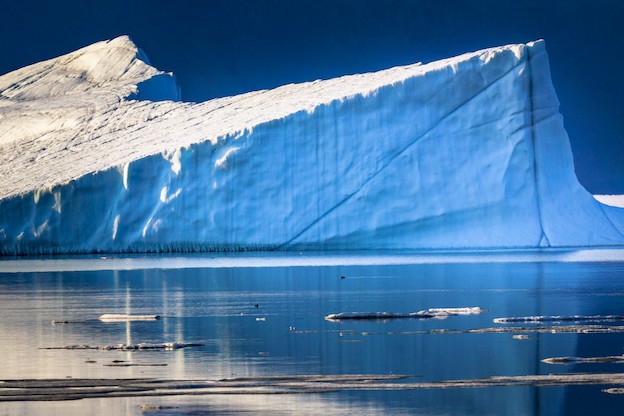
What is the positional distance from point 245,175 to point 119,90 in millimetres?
8898

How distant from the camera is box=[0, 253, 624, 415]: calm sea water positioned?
7.64m

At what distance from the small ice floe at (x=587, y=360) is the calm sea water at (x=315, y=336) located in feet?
0.49

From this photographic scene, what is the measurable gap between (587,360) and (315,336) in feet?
8.83

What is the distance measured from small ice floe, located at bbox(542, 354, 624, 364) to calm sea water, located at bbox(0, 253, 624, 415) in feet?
0.49

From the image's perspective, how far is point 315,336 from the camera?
1102 centimetres

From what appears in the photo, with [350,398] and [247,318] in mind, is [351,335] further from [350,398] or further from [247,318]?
[350,398]

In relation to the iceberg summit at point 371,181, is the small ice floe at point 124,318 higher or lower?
lower

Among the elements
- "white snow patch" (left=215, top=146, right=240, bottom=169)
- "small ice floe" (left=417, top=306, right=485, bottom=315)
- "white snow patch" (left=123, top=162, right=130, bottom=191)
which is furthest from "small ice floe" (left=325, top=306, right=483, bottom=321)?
"white snow patch" (left=123, top=162, right=130, bottom=191)

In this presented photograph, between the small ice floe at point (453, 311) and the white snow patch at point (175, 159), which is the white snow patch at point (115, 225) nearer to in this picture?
the white snow patch at point (175, 159)

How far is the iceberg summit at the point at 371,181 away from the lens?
24.8 meters

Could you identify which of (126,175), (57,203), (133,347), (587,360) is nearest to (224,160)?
(126,175)

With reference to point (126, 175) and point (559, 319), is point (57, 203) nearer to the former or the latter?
point (126, 175)

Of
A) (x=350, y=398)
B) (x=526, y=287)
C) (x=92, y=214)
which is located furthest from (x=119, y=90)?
(x=350, y=398)

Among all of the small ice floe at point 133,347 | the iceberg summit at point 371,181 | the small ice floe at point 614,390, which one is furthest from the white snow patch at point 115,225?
the small ice floe at point 614,390
